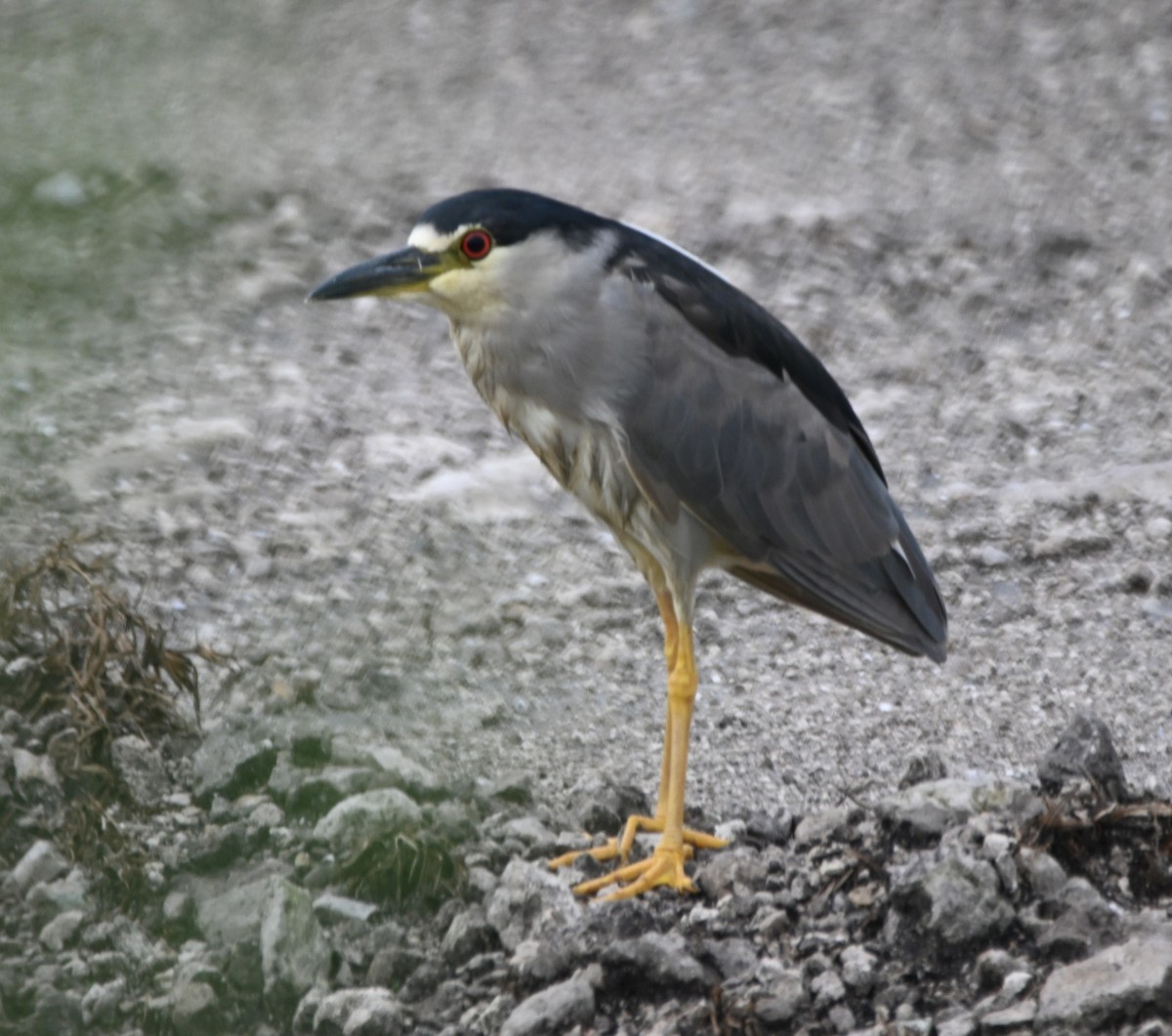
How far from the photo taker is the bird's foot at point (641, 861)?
142 inches

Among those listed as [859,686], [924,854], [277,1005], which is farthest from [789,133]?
[277,1005]

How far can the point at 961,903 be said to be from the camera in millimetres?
3111

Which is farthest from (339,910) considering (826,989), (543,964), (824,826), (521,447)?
(521,447)

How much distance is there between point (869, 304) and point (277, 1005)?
4.27 meters

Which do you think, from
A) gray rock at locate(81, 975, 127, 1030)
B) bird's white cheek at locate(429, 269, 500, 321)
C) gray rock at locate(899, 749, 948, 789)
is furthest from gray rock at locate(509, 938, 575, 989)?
bird's white cheek at locate(429, 269, 500, 321)

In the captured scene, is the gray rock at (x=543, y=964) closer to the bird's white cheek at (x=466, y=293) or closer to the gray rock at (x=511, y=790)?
the gray rock at (x=511, y=790)

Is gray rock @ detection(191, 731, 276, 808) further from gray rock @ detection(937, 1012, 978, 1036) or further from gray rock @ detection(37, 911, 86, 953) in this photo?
gray rock @ detection(937, 1012, 978, 1036)

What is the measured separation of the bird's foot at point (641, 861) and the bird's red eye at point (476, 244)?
135 centimetres

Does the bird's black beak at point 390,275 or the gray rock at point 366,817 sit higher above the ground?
the bird's black beak at point 390,275

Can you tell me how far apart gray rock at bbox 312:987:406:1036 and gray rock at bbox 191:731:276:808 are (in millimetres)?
671

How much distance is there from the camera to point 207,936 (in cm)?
321

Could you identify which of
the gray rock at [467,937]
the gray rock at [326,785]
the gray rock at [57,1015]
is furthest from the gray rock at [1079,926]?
the gray rock at [57,1015]

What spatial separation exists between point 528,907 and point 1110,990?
1.18 m

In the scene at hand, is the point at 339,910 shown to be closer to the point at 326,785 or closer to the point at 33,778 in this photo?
the point at 326,785
